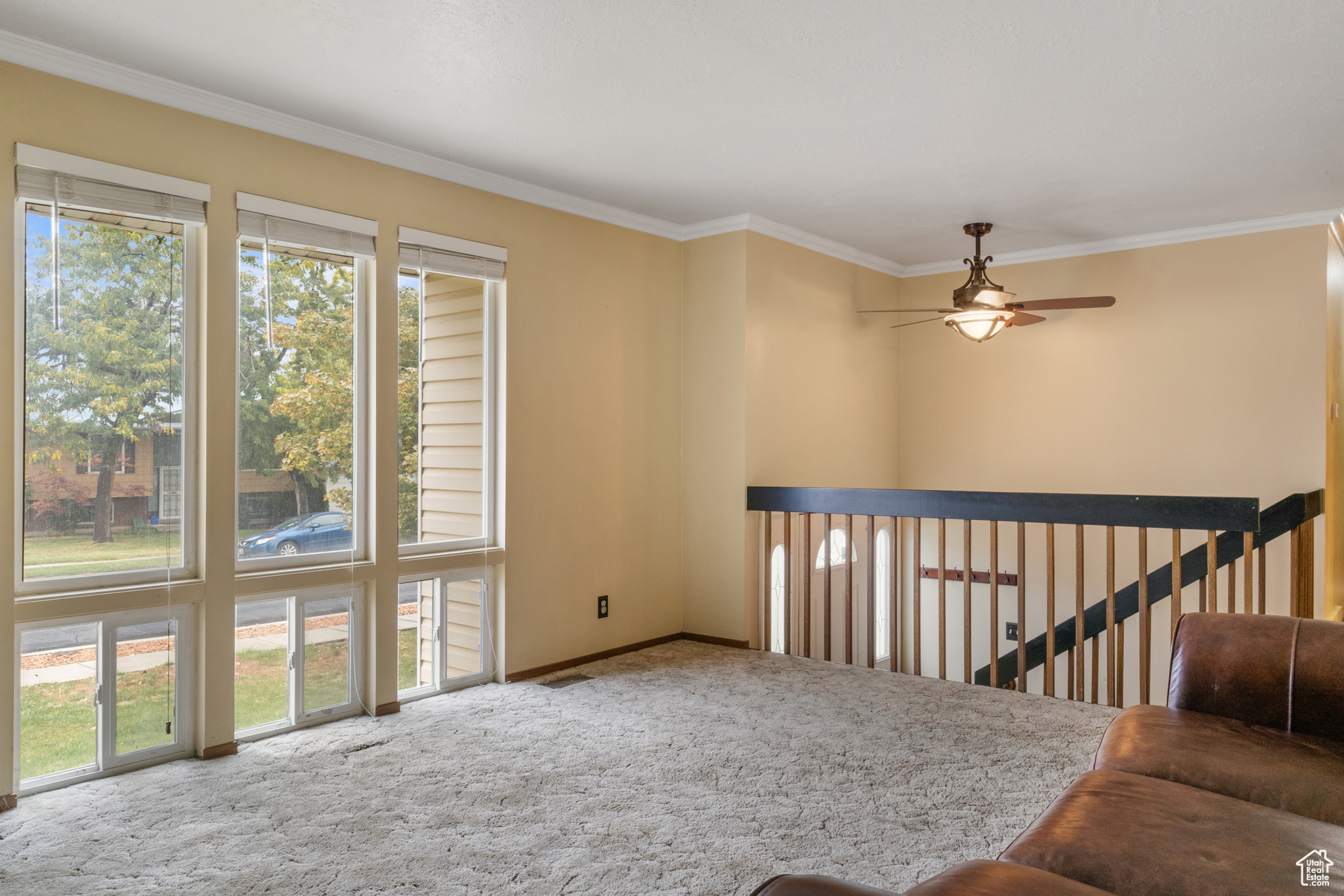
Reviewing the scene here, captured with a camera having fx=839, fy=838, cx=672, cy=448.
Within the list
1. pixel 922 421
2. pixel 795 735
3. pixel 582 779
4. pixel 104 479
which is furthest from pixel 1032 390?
pixel 104 479

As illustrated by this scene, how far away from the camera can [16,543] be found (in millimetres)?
2793

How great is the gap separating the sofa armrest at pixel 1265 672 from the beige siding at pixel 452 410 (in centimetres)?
306

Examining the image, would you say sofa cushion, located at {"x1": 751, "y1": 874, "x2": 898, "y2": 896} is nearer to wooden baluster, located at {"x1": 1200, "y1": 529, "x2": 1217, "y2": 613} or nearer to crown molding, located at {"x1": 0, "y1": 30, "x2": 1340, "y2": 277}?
wooden baluster, located at {"x1": 1200, "y1": 529, "x2": 1217, "y2": 613}

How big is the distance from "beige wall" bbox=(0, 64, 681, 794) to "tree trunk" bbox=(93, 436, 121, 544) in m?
0.22

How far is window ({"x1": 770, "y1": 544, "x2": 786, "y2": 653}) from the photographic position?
5.17 meters

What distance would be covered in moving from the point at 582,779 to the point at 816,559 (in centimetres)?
317

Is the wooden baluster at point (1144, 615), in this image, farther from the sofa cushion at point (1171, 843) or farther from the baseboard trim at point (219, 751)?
the baseboard trim at point (219, 751)

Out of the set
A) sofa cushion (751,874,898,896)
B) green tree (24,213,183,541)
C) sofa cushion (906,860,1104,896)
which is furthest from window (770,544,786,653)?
sofa cushion (751,874,898,896)

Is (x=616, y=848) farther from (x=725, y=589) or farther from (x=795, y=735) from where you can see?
(x=725, y=589)

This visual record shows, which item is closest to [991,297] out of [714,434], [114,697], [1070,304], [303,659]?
[1070,304]

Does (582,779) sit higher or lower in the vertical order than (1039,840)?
lower

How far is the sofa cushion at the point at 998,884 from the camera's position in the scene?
1.21 meters

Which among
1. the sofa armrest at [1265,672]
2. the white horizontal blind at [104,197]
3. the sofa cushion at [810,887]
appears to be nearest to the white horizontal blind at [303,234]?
the white horizontal blind at [104,197]

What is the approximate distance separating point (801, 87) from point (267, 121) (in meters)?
2.11
